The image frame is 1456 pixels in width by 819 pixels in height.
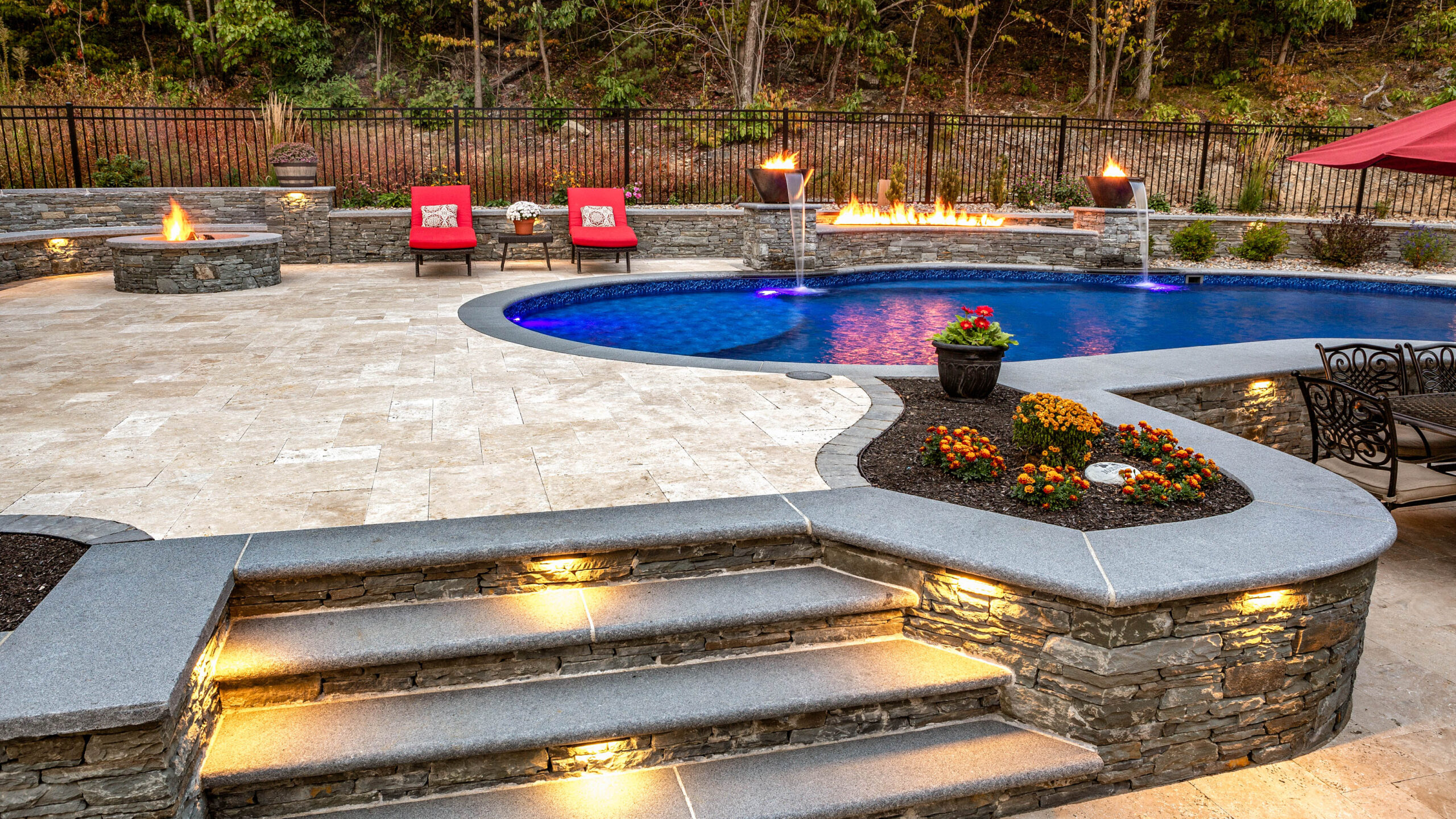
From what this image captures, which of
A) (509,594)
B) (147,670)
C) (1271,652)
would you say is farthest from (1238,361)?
(147,670)

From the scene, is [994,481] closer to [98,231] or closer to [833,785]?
[833,785]

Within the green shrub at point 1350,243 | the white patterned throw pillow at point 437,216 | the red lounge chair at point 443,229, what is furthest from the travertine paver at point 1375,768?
the green shrub at point 1350,243

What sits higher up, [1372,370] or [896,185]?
[896,185]

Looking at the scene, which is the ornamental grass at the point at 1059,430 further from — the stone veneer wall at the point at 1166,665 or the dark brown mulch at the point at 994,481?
the stone veneer wall at the point at 1166,665

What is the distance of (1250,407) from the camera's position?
5938mm

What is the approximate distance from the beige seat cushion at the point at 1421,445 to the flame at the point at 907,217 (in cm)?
851

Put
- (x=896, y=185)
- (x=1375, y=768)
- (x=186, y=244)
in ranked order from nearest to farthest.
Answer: (x=1375, y=768), (x=186, y=244), (x=896, y=185)

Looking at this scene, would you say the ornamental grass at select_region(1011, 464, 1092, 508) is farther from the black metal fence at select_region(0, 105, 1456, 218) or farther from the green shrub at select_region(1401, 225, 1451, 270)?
the green shrub at select_region(1401, 225, 1451, 270)

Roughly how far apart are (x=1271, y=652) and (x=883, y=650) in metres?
1.28

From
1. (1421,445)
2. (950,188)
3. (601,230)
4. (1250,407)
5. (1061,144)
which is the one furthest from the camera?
(1061,144)

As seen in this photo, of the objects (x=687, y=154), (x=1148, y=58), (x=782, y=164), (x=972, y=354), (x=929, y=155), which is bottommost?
(x=972, y=354)

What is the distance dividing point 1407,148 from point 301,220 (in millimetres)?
10902

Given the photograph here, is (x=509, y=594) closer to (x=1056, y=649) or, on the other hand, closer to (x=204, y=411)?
(x=1056, y=649)

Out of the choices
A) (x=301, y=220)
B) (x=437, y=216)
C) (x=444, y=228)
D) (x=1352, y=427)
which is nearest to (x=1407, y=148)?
(x=1352, y=427)
